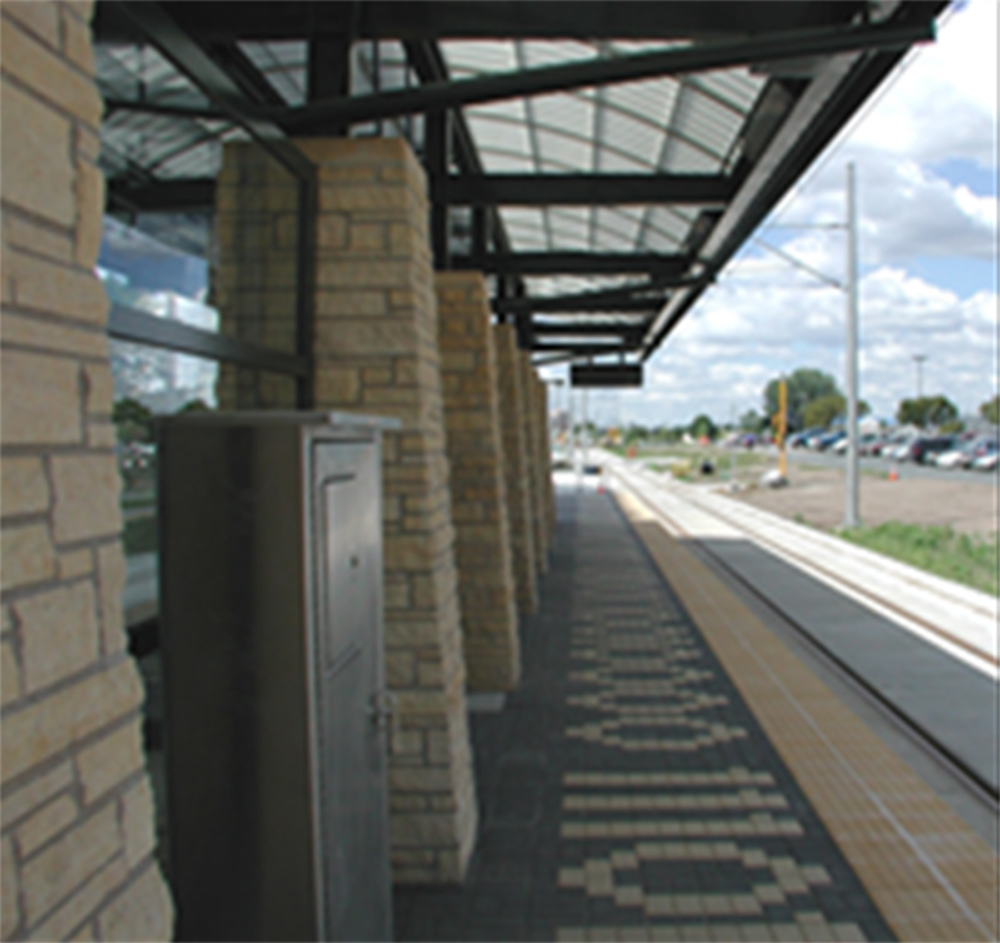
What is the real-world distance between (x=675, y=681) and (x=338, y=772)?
5.23 meters

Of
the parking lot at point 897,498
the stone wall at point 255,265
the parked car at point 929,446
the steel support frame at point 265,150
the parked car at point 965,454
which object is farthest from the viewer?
the parked car at point 929,446

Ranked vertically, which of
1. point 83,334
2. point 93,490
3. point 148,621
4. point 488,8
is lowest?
point 148,621

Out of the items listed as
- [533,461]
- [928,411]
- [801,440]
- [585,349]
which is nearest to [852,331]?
[585,349]

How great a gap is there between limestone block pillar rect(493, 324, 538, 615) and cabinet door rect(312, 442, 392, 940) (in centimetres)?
650

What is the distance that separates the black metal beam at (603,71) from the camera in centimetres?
427

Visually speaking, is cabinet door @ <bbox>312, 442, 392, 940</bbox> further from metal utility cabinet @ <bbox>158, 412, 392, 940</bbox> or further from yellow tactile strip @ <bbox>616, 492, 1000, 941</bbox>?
yellow tactile strip @ <bbox>616, 492, 1000, 941</bbox>

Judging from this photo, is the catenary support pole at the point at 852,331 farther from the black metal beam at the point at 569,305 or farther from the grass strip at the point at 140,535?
the grass strip at the point at 140,535

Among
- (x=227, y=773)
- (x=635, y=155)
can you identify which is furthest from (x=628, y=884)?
(x=635, y=155)

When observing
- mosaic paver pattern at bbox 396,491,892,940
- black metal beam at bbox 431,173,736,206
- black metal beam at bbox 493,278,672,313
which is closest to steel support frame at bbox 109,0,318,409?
mosaic paver pattern at bbox 396,491,892,940

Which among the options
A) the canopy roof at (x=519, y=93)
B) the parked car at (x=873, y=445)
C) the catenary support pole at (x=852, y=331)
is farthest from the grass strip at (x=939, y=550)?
the parked car at (x=873, y=445)

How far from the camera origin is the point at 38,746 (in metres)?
1.49

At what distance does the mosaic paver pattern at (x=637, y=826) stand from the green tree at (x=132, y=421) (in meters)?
2.46

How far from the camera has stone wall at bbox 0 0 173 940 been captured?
4.79 ft

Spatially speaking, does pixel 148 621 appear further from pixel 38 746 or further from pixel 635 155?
pixel 635 155
